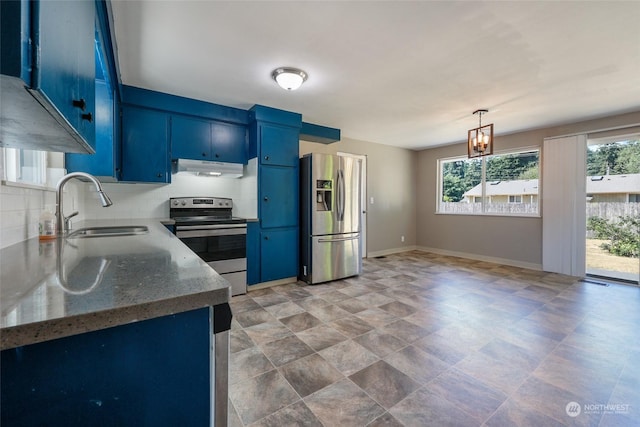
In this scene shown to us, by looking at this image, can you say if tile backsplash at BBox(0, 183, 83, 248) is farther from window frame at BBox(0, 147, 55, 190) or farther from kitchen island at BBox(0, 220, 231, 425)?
kitchen island at BBox(0, 220, 231, 425)

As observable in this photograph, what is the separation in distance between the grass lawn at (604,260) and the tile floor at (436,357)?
Answer: 618 millimetres

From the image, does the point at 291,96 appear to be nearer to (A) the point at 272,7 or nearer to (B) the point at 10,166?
(A) the point at 272,7

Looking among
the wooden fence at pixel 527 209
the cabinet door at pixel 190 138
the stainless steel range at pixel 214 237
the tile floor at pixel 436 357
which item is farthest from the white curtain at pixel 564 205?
the cabinet door at pixel 190 138

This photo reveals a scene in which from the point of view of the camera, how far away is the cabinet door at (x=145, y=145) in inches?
116

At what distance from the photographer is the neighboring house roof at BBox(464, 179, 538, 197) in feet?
15.2

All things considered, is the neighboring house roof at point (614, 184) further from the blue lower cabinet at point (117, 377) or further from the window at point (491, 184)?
the blue lower cabinet at point (117, 377)

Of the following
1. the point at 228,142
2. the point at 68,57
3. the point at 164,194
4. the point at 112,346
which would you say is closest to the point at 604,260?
the point at 228,142

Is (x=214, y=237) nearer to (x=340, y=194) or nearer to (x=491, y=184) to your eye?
(x=340, y=194)

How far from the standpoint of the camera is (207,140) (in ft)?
11.1

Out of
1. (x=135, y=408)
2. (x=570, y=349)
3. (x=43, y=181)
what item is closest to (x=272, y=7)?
(x=43, y=181)

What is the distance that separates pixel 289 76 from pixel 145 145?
1838mm

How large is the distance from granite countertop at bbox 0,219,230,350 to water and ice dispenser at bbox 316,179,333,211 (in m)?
2.82

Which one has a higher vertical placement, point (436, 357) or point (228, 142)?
point (228, 142)

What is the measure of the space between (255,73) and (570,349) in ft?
11.6
